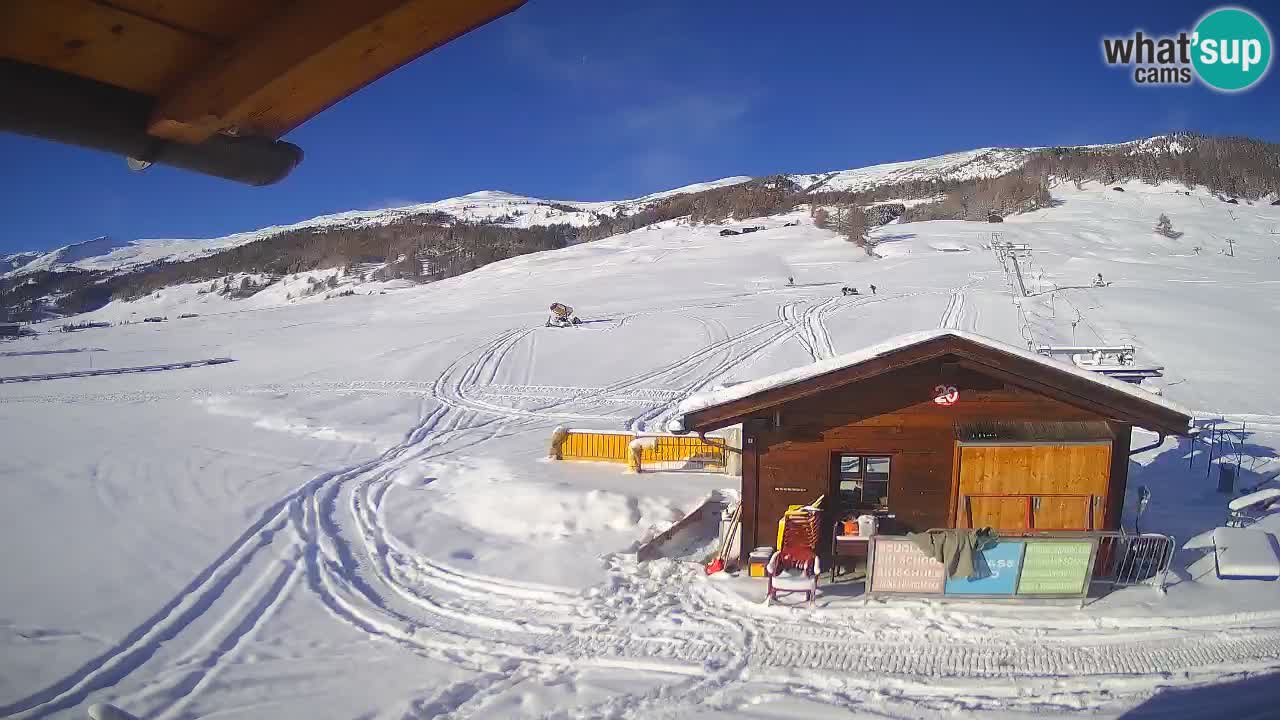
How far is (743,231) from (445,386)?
6240 centimetres

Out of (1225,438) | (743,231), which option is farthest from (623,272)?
(1225,438)

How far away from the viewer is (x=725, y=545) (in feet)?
32.3

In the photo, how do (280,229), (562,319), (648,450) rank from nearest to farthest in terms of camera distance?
(648,450) → (562,319) → (280,229)

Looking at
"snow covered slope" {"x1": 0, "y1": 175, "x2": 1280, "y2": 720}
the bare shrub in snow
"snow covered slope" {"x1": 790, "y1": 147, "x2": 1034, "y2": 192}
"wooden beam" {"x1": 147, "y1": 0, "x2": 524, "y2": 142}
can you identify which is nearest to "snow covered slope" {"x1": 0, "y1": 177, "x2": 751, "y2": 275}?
"snow covered slope" {"x1": 790, "y1": 147, "x2": 1034, "y2": 192}

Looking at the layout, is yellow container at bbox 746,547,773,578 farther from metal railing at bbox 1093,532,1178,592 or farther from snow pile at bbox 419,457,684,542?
metal railing at bbox 1093,532,1178,592

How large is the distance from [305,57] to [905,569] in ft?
29.0

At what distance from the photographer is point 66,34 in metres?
1.06

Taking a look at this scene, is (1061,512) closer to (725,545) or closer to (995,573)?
(995,573)

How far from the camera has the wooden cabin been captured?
8.64 metres

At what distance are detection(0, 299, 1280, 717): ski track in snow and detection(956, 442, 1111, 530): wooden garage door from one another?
1648mm

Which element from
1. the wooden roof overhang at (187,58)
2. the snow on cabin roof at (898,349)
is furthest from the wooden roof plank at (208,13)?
the snow on cabin roof at (898,349)

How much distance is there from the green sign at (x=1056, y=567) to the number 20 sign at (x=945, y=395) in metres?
2.00

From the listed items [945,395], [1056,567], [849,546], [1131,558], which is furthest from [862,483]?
[1131,558]

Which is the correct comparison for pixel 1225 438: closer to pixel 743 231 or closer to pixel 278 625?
pixel 278 625
